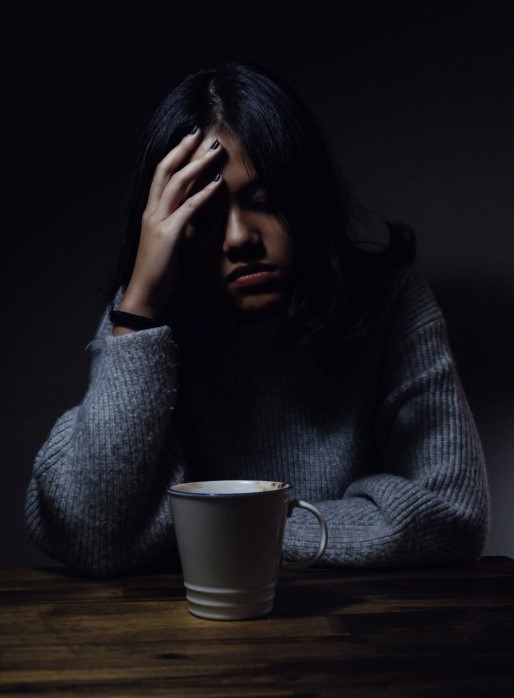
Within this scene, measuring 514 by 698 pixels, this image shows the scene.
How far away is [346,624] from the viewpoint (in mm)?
643

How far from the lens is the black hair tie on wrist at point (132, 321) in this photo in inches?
39.4

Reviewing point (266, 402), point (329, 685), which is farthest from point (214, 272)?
point (329, 685)

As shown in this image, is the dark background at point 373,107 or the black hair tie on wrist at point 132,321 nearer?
the black hair tie on wrist at point 132,321

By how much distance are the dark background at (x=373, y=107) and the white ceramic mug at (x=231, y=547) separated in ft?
2.75

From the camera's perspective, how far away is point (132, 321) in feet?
3.28

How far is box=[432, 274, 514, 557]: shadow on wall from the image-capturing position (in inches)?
55.1

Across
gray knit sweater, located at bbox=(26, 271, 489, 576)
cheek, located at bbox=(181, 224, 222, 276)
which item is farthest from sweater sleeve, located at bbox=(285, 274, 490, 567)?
cheek, located at bbox=(181, 224, 222, 276)

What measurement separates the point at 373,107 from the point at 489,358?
1.61 feet

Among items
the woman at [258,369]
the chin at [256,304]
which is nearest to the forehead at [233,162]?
the woman at [258,369]

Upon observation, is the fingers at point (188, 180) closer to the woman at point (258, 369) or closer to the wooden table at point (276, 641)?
the woman at point (258, 369)

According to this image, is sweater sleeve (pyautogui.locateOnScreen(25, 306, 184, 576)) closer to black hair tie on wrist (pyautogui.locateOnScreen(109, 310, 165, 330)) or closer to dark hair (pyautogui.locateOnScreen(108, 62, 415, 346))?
black hair tie on wrist (pyautogui.locateOnScreen(109, 310, 165, 330))

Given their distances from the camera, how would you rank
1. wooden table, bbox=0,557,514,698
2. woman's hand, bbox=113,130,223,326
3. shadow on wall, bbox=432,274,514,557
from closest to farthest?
wooden table, bbox=0,557,514,698 < woman's hand, bbox=113,130,223,326 < shadow on wall, bbox=432,274,514,557

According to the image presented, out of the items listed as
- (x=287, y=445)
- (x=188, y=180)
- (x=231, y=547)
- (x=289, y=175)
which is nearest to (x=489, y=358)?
(x=287, y=445)

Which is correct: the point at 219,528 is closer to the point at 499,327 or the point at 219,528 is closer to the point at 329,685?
the point at 329,685
